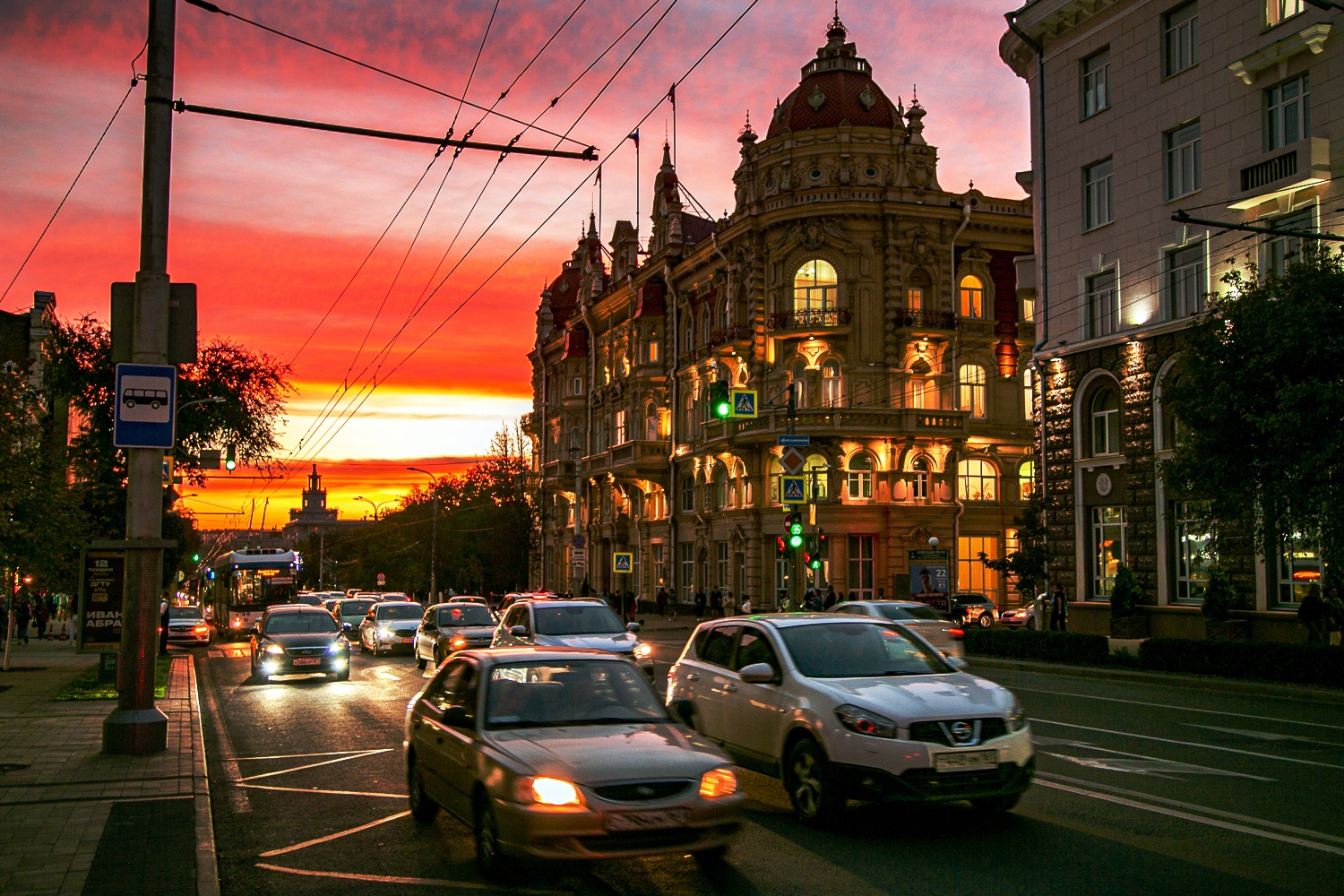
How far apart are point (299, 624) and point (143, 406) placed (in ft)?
46.7

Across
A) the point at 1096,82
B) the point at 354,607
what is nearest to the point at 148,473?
the point at 1096,82

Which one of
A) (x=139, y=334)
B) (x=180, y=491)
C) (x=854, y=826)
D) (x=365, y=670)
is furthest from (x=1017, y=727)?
(x=180, y=491)

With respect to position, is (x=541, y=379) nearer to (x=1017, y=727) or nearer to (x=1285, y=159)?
(x=1285, y=159)

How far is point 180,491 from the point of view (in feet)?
146

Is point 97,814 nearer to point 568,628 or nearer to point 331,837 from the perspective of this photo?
point 331,837

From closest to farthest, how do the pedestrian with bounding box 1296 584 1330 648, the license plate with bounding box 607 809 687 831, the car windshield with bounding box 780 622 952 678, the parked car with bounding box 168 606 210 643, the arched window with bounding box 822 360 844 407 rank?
the license plate with bounding box 607 809 687 831 < the car windshield with bounding box 780 622 952 678 < the pedestrian with bounding box 1296 584 1330 648 < the parked car with bounding box 168 606 210 643 < the arched window with bounding box 822 360 844 407

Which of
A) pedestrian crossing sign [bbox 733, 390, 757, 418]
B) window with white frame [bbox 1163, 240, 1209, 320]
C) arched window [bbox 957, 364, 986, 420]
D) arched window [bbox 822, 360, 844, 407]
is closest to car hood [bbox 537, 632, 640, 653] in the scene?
pedestrian crossing sign [bbox 733, 390, 757, 418]

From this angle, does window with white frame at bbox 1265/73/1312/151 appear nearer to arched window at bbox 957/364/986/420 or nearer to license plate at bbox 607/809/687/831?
arched window at bbox 957/364/986/420

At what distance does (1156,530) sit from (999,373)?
21.4 metres

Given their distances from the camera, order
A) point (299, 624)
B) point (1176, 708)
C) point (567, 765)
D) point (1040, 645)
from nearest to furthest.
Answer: point (567, 765) < point (1176, 708) < point (299, 624) < point (1040, 645)

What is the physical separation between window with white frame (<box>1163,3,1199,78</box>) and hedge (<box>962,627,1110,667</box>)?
48.2 ft

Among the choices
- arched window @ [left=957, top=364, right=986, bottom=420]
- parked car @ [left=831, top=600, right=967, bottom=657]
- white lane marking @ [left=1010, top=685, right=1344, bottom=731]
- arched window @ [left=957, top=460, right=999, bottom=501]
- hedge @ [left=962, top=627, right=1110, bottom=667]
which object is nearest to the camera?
white lane marking @ [left=1010, top=685, right=1344, bottom=731]

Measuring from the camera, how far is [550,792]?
7391 mm

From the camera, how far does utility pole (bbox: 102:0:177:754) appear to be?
12.8m
